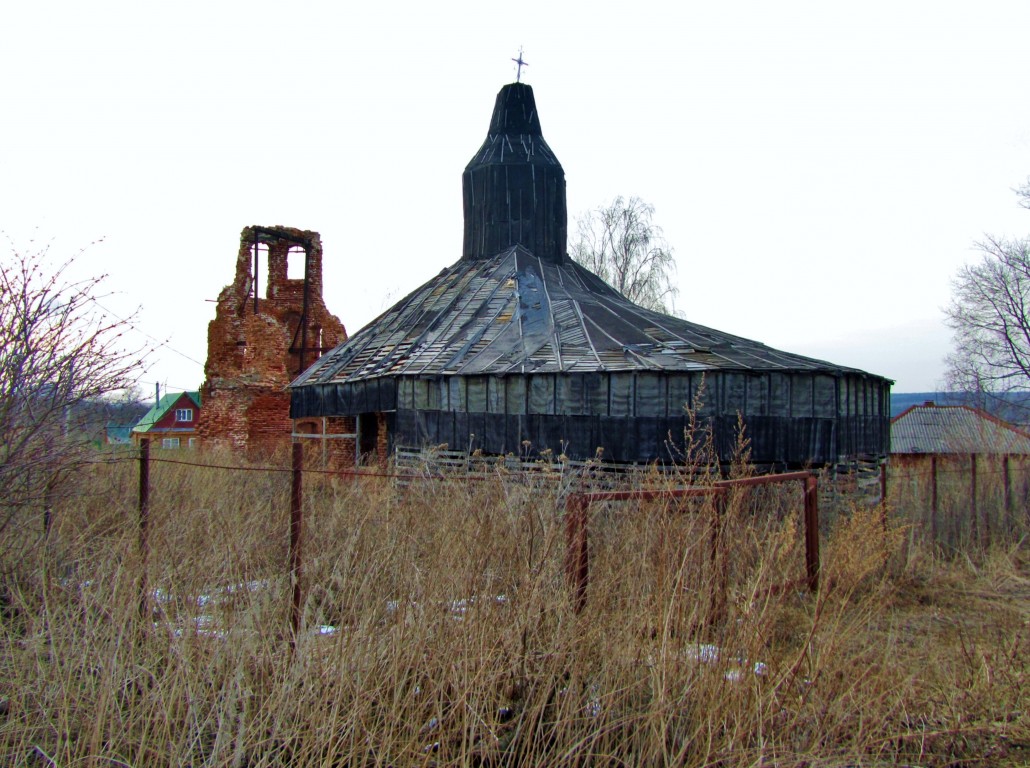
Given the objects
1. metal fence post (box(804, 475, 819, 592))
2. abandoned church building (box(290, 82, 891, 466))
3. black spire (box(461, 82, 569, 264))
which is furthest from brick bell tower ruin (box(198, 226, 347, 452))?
metal fence post (box(804, 475, 819, 592))

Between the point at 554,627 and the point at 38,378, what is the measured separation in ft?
13.1

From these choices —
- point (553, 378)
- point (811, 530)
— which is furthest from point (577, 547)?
point (553, 378)

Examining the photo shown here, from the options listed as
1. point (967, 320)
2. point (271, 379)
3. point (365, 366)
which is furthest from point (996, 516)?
point (967, 320)

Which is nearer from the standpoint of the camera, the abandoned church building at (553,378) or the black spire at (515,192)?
the abandoned church building at (553,378)

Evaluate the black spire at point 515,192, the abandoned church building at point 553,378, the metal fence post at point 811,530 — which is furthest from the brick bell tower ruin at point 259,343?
the metal fence post at point 811,530

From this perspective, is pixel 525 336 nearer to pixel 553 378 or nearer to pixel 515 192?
pixel 553 378

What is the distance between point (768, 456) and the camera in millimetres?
11578

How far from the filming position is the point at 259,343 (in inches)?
773

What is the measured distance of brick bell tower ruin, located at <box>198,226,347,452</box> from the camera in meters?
19.3

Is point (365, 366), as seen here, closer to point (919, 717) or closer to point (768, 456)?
point (768, 456)

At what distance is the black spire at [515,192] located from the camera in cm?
1927

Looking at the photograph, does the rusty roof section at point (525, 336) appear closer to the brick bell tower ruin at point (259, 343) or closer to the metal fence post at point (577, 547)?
the brick bell tower ruin at point (259, 343)

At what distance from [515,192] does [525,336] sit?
6.80 metres

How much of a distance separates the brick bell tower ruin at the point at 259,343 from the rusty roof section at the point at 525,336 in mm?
2404
